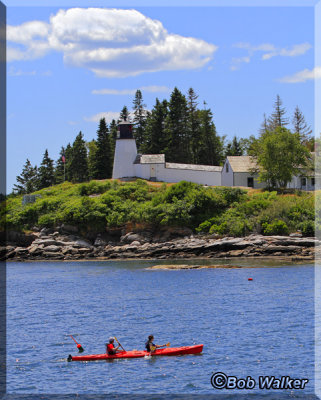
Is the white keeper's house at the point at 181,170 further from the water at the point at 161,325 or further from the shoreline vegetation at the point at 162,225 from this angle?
the water at the point at 161,325

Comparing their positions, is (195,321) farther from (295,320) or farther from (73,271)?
(73,271)

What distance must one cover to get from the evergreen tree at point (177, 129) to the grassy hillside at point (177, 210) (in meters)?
18.8

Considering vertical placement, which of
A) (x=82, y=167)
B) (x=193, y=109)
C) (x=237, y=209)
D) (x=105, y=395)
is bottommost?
(x=105, y=395)

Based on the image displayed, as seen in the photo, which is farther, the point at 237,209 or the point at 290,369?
the point at 237,209

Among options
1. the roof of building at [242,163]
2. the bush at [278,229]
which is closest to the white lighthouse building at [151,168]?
the roof of building at [242,163]

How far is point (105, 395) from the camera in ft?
69.5

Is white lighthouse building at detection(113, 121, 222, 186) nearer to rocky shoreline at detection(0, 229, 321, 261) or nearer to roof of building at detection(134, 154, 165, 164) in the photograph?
roof of building at detection(134, 154, 165, 164)

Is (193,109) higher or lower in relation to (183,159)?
higher

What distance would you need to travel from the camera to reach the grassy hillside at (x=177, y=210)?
69.0m

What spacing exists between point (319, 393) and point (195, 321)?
1235 cm

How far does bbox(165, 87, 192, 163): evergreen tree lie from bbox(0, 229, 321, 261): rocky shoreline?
32.3m

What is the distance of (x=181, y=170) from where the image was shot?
298 feet

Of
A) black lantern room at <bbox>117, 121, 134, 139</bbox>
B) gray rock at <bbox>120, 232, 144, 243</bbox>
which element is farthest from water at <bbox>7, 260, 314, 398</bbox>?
black lantern room at <bbox>117, 121, 134, 139</bbox>

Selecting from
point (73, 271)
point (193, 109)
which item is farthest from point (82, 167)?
point (73, 271)
